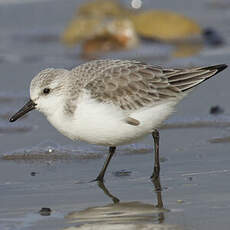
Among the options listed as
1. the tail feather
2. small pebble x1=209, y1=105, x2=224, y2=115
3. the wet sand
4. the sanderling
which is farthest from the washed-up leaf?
the sanderling

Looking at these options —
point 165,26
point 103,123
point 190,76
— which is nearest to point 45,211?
point 103,123

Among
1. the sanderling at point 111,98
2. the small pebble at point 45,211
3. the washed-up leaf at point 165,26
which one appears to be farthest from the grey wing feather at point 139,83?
the washed-up leaf at point 165,26

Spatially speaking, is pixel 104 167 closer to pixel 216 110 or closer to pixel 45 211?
pixel 45 211

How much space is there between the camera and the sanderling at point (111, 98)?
687 centimetres

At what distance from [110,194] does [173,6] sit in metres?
10.1

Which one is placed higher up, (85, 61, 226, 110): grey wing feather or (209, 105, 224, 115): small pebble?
(85, 61, 226, 110): grey wing feather

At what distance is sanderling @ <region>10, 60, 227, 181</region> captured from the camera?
6871mm

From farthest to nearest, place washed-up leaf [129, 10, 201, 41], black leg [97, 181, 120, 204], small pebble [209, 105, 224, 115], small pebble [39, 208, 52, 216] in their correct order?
washed-up leaf [129, 10, 201, 41] < small pebble [209, 105, 224, 115] < black leg [97, 181, 120, 204] < small pebble [39, 208, 52, 216]

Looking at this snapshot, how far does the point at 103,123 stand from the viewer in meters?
6.83

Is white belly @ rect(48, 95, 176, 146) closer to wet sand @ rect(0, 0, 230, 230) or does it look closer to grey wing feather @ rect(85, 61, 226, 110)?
grey wing feather @ rect(85, 61, 226, 110)

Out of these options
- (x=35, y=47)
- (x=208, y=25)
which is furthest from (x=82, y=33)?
(x=208, y=25)

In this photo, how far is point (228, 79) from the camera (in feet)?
34.7

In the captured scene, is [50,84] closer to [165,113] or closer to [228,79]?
[165,113]

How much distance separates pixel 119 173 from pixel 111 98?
0.78 meters
